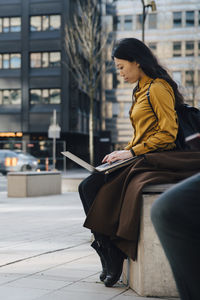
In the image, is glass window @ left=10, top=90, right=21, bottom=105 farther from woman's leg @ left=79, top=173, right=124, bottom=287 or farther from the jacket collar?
woman's leg @ left=79, top=173, right=124, bottom=287

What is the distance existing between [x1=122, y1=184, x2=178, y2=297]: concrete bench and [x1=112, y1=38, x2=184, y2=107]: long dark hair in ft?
2.56

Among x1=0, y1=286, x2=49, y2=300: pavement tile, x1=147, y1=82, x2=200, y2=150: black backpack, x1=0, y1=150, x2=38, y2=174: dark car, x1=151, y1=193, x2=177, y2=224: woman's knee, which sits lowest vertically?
x1=0, y1=150, x2=38, y2=174: dark car

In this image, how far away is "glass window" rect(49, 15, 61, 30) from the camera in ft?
156

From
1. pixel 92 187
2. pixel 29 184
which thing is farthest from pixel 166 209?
pixel 29 184

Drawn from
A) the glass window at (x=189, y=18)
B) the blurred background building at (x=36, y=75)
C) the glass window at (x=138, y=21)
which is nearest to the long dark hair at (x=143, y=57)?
the blurred background building at (x=36, y=75)

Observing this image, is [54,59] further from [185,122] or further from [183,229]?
[183,229]

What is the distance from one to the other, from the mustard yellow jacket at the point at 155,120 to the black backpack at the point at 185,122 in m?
0.06

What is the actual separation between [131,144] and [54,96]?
43.3 m

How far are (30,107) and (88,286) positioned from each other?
44315mm

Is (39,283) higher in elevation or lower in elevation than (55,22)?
lower

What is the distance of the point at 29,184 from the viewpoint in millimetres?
16922

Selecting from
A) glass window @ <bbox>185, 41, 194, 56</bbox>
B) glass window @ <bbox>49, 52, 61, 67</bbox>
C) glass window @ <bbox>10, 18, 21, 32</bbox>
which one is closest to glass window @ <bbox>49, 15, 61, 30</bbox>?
glass window @ <bbox>49, 52, 61, 67</bbox>

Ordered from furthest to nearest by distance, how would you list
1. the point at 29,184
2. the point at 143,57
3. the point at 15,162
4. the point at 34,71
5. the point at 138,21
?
1. the point at 138,21
2. the point at 34,71
3. the point at 15,162
4. the point at 29,184
5. the point at 143,57

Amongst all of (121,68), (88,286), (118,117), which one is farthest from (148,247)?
(118,117)
